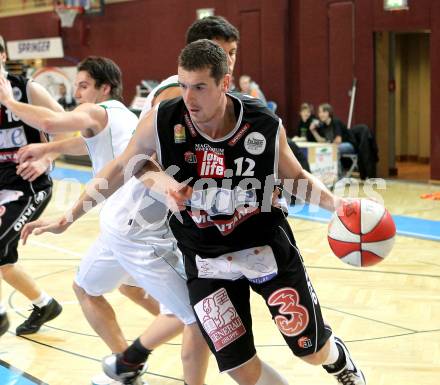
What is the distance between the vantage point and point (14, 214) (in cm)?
492

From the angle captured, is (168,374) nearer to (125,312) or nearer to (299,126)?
(125,312)

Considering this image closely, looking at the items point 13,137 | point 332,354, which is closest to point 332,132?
point 13,137

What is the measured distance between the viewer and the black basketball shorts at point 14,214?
4.87m

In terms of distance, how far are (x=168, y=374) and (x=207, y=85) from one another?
222 centimetres

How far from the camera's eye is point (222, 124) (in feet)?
Result: 10.5

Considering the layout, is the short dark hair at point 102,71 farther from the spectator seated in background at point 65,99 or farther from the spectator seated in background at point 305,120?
the spectator seated in background at point 65,99

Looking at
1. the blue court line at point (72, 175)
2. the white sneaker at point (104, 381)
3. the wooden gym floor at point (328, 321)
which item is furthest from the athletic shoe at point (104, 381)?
the blue court line at point (72, 175)

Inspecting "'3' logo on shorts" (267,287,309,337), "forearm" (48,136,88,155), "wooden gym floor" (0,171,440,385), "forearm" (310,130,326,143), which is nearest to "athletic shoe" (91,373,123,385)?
"wooden gym floor" (0,171,440,385)

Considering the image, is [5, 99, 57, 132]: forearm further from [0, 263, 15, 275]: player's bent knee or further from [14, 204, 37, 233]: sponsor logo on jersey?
[0, 263, 15, 275]: player's bent knee

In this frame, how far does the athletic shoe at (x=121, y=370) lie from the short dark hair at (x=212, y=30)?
1.87 metres

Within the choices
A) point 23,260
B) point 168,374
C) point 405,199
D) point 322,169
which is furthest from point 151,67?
point 168,374

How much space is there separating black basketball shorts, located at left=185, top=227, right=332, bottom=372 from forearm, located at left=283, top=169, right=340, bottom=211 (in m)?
0.25

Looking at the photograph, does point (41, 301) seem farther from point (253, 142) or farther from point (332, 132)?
point (332, 132)

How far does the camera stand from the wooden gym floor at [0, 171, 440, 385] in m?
4.52
